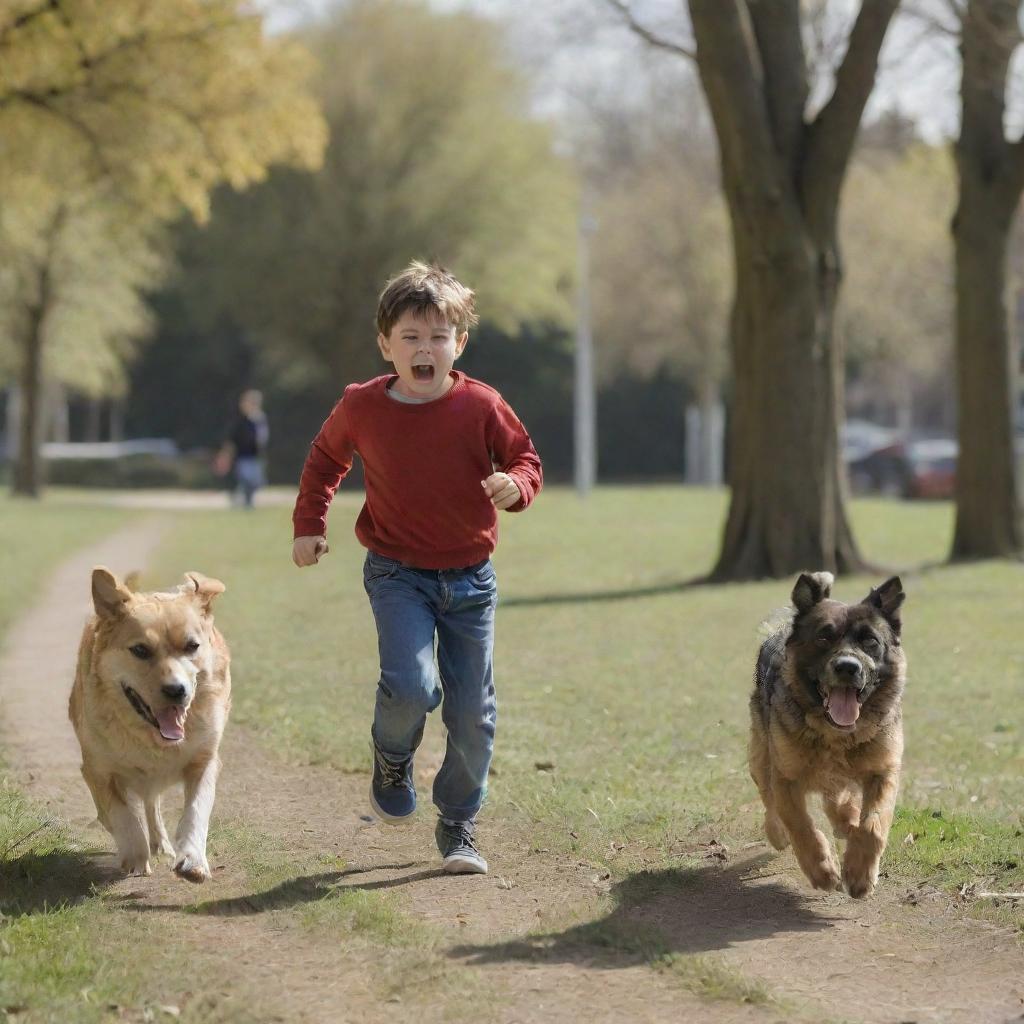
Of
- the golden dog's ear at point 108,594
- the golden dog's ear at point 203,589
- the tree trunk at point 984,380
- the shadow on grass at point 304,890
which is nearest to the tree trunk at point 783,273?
the tree trunk at point 984,380

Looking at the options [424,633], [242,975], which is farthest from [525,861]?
[242,975]

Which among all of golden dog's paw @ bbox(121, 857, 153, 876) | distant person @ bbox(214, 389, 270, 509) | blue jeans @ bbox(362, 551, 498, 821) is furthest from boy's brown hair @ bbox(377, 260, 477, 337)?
distant person @ bbox(214, 389, 270, 509)

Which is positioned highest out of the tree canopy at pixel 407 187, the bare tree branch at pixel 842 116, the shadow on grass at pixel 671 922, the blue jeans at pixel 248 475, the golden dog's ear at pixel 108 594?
the tree canopy at pixel 407 187

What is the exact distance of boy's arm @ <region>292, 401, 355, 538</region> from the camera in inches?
243

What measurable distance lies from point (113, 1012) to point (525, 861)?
2.27 m

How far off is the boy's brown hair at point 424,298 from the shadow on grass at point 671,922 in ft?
7.14

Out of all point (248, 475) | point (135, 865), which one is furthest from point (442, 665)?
point (248, 475)

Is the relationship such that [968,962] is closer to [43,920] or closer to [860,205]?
[43,920]

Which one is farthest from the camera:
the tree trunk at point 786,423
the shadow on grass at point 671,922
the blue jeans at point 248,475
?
the blue jeans at point 248,475

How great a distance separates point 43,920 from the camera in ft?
17.7

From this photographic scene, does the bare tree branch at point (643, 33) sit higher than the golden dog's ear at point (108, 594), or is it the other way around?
the bare tree branch at point (643, 33)

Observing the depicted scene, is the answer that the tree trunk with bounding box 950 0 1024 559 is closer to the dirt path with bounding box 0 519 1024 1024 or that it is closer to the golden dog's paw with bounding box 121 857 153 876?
the dirt path with bounding box 0 519 1024 1024

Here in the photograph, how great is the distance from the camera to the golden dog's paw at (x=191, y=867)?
5773 mm

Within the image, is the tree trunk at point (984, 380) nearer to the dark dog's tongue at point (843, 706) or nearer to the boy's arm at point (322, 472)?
the dark dog's tongue at point (843, 706)
